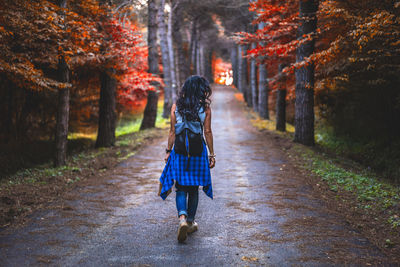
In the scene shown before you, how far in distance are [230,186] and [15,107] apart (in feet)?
39.8

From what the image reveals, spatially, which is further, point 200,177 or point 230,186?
point 230,186

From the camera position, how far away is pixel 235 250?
437cm

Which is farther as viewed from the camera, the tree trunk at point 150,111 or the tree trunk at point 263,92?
the tree trunk at point 263,92

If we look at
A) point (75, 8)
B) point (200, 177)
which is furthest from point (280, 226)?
point (75, 8)

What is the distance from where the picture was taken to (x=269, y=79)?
619 inches

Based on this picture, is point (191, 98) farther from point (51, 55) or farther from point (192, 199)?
point (51, 55)

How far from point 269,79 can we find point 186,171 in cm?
1183

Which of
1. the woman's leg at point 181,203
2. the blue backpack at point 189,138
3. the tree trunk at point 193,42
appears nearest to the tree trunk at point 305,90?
the blue backpack at point 189,138

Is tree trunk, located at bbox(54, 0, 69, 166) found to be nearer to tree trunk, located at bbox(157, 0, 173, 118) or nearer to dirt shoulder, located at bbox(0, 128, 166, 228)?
dirt shoulder, located at bbox(0, 128, 166, 228)

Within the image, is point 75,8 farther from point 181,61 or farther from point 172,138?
point 181,61

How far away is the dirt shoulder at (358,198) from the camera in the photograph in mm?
4945

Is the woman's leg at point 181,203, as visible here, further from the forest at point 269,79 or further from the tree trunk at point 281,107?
the tree trunk at point 281,107

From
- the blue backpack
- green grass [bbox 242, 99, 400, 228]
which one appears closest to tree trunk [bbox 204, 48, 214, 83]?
green grass [bbox 242, 99, 400, 228]

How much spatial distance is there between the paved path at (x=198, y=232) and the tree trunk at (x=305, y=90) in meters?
5.31
